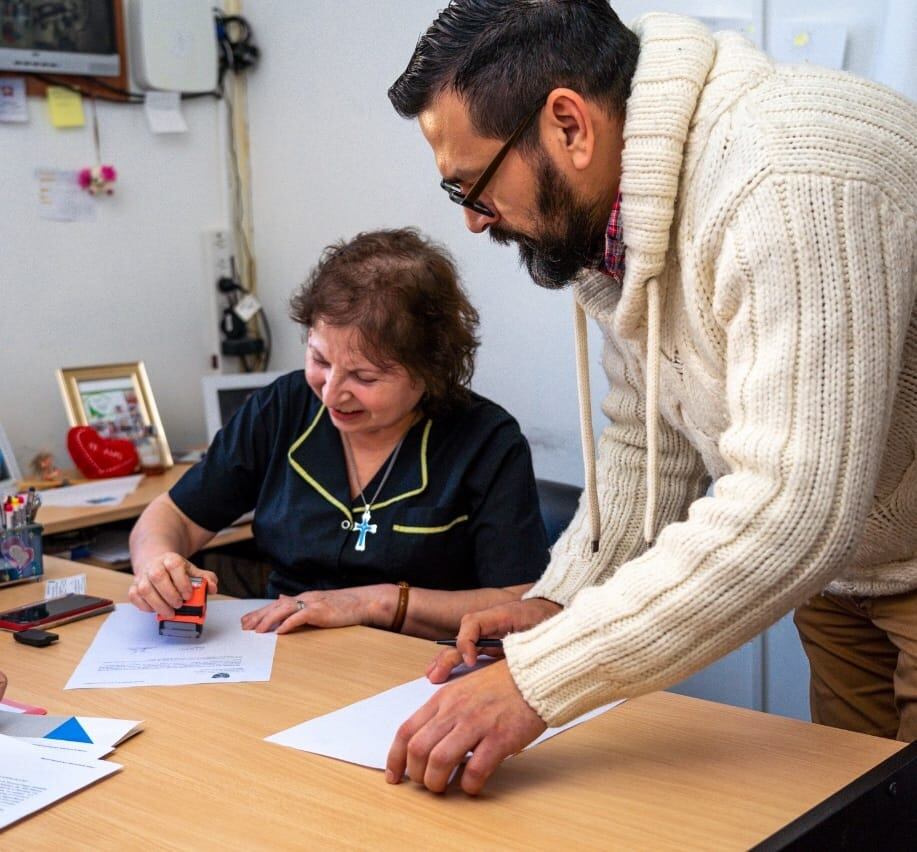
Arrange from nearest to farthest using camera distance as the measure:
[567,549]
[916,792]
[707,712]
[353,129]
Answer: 1. [916,792]
2. [707,712]
3. [567,549]
4. [353,129]

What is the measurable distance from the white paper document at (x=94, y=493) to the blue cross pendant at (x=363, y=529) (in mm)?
993

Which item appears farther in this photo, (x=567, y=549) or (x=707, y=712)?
(x=567, y=549)

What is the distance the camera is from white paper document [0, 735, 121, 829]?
1103 mm

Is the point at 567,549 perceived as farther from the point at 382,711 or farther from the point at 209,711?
the point at 209,711

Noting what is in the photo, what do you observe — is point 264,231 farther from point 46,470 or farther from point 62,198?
point 46,470

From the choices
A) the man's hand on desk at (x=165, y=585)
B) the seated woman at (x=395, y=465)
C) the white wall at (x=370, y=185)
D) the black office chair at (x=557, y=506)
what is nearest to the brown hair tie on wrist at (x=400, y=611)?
the seated woman at (x=395, y=465)

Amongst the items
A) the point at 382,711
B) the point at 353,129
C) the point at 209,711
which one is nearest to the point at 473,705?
the point at 382,711

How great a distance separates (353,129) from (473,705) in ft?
8.01

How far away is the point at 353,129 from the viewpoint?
128 inches

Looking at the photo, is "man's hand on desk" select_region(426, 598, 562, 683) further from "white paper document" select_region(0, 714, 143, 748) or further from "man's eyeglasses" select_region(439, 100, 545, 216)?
"man's eyeglasses" select_region(439, 100, 545, 216)

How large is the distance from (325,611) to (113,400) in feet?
5.57

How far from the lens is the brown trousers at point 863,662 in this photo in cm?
137

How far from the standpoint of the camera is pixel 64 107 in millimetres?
3102

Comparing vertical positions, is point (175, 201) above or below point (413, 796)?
above
